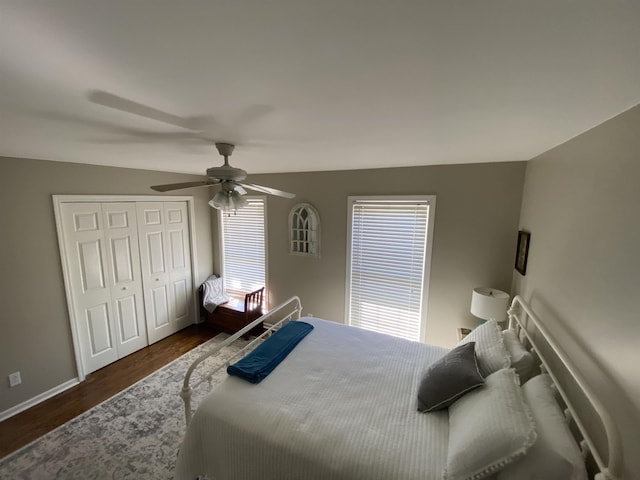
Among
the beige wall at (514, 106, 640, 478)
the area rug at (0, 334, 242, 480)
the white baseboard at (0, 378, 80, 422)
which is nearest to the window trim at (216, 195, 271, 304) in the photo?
the area rug at (0, 334, 242, 480)

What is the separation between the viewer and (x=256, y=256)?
13.4 ft

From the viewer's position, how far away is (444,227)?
111 inches

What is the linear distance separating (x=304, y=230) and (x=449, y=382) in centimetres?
247

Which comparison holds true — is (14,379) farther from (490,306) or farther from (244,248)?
(490,306)

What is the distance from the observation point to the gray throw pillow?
1494mm

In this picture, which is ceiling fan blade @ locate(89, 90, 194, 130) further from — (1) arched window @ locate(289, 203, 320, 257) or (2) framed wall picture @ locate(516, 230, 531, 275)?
(2) framed wall picture @ locate(516, 230, 531, 275)

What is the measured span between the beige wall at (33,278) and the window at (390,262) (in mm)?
3165

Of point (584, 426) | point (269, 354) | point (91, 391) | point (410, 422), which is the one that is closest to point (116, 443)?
point (91, 391)

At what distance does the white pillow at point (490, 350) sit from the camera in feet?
5.22

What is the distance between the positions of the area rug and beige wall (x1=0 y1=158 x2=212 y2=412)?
2.26 ft

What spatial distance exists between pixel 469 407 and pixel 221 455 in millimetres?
1405

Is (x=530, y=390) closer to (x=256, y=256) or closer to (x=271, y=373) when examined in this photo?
(x=271, y=373)

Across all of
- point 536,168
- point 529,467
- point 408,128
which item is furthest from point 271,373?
point 536,168

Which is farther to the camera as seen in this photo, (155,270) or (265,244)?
(265,244)
